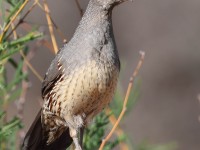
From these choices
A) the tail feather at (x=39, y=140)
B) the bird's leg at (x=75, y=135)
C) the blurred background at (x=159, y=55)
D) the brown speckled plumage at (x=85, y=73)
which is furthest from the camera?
the blurred background at (x=159, y=55)

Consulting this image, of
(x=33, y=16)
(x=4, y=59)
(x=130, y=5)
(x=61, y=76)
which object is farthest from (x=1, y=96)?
(x=130, y=5)

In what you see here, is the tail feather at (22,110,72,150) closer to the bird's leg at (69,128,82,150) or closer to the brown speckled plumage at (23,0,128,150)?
the brown speckled plumage at (23,0,128,150)

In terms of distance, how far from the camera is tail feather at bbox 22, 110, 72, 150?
445 centimetres

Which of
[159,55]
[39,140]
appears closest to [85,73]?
[39,140]

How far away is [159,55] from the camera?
9.86 meters

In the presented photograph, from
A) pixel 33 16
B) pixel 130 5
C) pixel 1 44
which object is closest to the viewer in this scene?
pixel 1 44

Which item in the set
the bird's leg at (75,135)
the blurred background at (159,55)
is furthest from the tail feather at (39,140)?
the blurred background at (159,55)

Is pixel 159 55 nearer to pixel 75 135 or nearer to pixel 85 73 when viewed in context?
pixel 75 135

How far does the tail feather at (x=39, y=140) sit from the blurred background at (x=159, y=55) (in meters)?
4.95

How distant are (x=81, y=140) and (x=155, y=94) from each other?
561 cm

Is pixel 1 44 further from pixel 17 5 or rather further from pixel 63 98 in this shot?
pixel 63 98

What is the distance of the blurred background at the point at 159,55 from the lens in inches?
378

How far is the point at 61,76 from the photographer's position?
168 inches

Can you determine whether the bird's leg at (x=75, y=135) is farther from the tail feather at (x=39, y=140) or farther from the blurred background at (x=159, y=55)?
the blurred background at (x=159, y=55)
